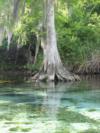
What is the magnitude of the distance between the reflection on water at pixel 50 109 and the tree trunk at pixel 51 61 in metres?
2.38

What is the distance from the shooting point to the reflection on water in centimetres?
836

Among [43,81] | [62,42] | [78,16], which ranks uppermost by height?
[78,16]

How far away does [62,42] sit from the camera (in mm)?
22656

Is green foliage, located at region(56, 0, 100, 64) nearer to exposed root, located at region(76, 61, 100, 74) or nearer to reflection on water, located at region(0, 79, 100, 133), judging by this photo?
exposed root, located at region(76, 61, 100, 74)

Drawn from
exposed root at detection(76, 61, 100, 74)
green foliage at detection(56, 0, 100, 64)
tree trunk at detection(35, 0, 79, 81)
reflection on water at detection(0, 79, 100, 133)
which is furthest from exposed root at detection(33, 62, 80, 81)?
green foliage at detection(56, 0, 100, 64)

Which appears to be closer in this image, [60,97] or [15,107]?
[15,107]

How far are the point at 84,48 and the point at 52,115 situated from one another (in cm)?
1311

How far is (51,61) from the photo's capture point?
1873 centimetres

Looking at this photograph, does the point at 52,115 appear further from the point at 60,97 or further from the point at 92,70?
the point at 92,70

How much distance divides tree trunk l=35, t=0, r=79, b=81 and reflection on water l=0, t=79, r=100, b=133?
238cm

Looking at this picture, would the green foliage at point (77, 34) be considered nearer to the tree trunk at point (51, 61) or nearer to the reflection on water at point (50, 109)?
the tree trunk at point (51, 61)

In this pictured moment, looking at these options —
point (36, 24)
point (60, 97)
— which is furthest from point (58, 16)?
point (60, 97)

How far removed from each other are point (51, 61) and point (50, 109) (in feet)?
27.0

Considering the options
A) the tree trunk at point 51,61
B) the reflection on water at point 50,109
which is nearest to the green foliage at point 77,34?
the tree trunk at point 51,61
